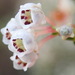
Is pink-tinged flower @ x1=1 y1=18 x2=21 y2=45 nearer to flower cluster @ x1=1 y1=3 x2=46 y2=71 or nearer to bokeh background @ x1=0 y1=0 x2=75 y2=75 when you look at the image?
flower cluster @ x1=1 y1=3 x2=46 y2=71

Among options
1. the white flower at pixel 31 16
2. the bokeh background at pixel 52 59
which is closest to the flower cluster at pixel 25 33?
the white flower at pixel 31 16

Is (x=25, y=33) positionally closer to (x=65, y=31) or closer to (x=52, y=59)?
(x=65, y=31)

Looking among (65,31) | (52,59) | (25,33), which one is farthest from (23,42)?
(52,59)

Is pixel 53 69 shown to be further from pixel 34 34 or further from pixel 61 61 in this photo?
pixel 34 34

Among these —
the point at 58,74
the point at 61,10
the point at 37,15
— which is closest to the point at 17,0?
the point at 61,10

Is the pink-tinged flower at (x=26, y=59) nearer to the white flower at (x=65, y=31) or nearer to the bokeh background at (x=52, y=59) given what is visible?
the white flower at (x=65, y=31)

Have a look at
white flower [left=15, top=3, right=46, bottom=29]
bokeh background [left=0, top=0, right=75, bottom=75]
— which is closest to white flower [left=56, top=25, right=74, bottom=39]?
white flower [left=15, top=3, right=46, bottom=29]
